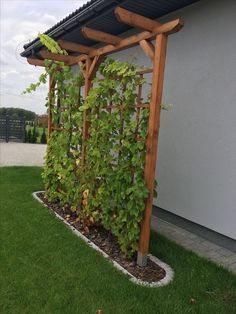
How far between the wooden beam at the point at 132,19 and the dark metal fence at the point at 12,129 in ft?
45.7

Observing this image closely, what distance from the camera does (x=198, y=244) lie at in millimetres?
3967

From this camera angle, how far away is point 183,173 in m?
4.50

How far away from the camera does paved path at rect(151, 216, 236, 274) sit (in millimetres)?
3557

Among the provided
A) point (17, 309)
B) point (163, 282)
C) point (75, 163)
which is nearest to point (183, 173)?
point (75, 163)

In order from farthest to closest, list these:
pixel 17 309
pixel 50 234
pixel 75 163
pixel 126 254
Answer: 1. pixel 75 163
2. pixel 50 234
3. pixel 126 254
4. pixel 17 309

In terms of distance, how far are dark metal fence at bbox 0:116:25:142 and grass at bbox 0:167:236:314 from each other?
12.6 meters

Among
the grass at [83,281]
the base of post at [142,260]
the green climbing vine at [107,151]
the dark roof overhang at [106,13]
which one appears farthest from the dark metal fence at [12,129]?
the base of post at [142,260]

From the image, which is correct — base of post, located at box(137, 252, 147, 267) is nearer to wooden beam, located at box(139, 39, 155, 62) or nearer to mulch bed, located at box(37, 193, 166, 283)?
mulch bed, located at box(37, 193, 166, 283)

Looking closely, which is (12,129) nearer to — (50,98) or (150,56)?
(50,98)

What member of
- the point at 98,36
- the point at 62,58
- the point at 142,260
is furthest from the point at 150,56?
the point at 142,260

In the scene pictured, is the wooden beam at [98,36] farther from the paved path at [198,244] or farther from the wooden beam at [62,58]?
the paved path at [198,244]

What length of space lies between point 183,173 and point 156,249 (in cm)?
127

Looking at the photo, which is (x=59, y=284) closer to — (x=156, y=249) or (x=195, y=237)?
(x=156, y=249)

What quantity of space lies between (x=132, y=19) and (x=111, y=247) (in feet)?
8.04
